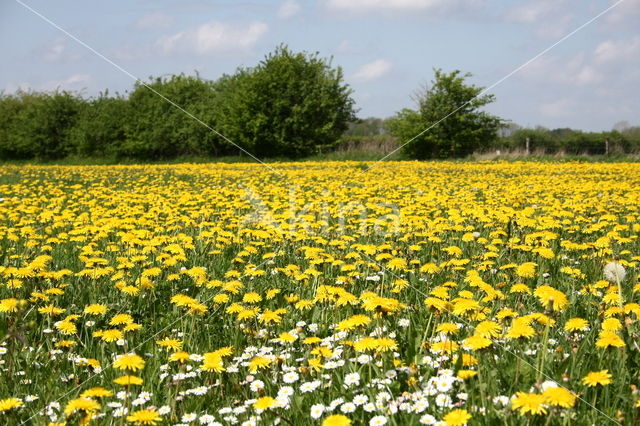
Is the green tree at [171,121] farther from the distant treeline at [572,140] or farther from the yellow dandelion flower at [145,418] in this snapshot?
the yellow dandelion flower at [145,418]

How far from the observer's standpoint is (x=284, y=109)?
36562 mm

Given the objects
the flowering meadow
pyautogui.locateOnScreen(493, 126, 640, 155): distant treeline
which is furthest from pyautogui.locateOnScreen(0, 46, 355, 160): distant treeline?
the flowering meadow

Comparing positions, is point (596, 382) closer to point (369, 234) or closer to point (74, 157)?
point (369, 234)

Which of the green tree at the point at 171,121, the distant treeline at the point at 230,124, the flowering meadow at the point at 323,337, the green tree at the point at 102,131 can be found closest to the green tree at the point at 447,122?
the distant treeline at the point at 230,124

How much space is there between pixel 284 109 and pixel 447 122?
35.7 ft

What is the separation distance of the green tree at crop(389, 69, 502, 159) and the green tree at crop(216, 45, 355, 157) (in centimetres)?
556

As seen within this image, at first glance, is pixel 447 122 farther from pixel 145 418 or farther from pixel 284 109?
pixel 145 418

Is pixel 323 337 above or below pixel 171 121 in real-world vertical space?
below

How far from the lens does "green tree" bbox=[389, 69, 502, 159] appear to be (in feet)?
110

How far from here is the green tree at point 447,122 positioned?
1316 inches

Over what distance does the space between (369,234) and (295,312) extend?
1.99 m

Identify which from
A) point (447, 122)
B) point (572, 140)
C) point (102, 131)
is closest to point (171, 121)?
point (102, 131)

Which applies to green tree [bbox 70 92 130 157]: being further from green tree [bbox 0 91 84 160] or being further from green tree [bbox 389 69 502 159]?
green tree [bbox 389 69 502 159]

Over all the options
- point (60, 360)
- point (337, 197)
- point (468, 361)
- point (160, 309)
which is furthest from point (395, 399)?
point (337, 197)
